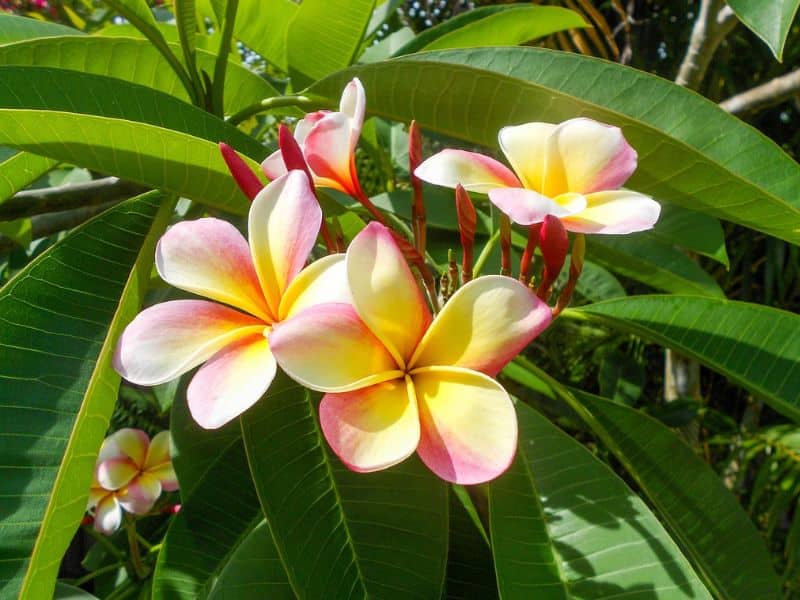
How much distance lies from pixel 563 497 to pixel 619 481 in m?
0.05

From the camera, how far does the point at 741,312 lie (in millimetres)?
690

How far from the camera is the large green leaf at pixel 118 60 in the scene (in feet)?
2.36

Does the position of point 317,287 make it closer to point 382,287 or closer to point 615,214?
point 382,287

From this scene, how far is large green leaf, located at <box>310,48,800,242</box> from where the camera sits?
0.57m

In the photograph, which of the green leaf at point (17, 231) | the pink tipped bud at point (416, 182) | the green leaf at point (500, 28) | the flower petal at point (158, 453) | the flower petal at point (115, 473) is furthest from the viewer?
the flower petal at point (158, 453)

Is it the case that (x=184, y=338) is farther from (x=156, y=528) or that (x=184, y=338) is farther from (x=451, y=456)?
(x=156, y=528)

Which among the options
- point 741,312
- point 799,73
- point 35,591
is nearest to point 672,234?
point 741,312

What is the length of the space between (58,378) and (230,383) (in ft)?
0.58

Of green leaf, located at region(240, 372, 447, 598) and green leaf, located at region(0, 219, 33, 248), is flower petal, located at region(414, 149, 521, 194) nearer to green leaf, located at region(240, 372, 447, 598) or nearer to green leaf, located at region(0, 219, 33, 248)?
green leaf, located at region(240, 372, 447, 598)

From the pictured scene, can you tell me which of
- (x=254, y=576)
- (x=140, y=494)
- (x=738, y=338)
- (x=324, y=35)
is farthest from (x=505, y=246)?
(x=140, y=494)

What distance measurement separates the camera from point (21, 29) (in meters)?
0.91

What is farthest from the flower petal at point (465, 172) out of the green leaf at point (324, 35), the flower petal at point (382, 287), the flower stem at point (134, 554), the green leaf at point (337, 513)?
the flower stem at point (134, 554)

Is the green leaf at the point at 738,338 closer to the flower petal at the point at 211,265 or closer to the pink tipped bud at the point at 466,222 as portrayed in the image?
the pink tipped bud at the point at 466,222

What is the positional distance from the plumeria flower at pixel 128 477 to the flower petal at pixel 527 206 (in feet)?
3.04
